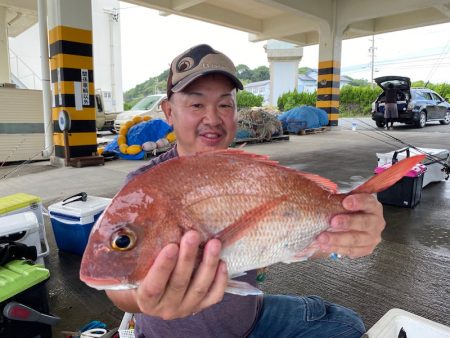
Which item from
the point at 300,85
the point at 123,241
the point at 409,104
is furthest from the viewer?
the point at 300,85

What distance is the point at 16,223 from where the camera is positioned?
2.40 metres

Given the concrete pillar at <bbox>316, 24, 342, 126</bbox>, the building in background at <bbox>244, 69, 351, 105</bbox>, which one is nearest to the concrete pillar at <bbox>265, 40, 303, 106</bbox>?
the concrete pillar at <bbox>316, 24, 342, 126</bbox>

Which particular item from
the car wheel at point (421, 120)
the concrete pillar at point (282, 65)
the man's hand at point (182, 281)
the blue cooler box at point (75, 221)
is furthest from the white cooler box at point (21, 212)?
the concrete pillar at point (282, 65)

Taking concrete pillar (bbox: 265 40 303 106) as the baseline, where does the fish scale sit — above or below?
below

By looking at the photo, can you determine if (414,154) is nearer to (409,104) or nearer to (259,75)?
(409,104)

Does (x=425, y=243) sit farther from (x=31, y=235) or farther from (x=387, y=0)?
(x=387, y=0)

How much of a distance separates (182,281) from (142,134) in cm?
847

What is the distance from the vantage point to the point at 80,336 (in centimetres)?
180

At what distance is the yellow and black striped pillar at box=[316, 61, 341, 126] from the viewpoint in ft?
54.2

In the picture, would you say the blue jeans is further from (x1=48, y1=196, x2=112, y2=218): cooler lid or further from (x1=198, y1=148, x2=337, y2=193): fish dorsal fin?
(x1=48, y1=196, x2=112, y2=218): cooler lid

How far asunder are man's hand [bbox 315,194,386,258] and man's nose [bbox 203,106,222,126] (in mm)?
601

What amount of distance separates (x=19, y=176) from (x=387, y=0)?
14.0 metres

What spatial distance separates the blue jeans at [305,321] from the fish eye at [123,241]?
77 centimetres

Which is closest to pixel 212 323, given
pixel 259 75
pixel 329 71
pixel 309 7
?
pixel 309 7
